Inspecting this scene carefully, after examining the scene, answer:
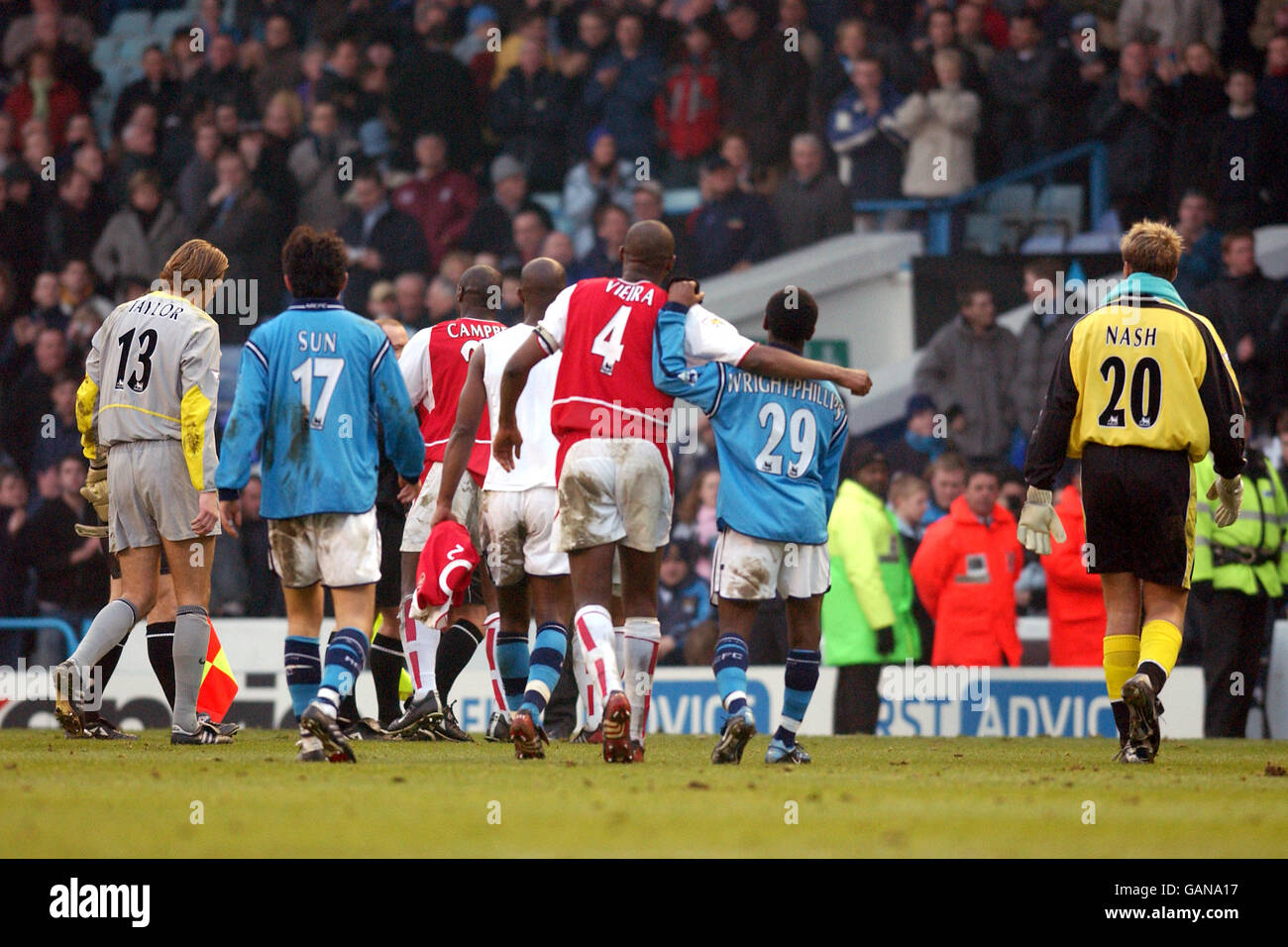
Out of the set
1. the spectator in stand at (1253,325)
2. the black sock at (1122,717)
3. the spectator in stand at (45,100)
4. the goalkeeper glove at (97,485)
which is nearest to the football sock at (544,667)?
the black sock at (1122,717)

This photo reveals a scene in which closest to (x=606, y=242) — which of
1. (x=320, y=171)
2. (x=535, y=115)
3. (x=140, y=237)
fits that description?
(x=535, y=115)

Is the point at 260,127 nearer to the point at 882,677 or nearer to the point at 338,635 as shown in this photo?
the point at 882,677

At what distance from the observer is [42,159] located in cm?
2073

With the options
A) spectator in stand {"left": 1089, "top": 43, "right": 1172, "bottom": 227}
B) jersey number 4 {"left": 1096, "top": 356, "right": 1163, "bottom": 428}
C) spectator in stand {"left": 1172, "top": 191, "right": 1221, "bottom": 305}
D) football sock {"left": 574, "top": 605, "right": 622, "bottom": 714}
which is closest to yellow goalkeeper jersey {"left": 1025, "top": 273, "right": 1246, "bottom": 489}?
jersey number 4 {"left": 1096, "top": 356, "right": 1163, "bottom": 428}

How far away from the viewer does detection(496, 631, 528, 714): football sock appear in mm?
9805

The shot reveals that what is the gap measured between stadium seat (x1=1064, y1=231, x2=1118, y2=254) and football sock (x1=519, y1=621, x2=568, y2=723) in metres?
10.1

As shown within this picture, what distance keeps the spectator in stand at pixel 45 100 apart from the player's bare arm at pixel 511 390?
14.7 m

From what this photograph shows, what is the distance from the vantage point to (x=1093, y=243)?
58.6 feet

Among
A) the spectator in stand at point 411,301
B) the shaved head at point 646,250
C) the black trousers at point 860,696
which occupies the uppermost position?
the spectator in stand at point 411,301

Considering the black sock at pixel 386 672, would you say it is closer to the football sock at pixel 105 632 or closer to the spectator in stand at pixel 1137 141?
the football sock at pixel 105 632

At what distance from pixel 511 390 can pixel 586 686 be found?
2.57m

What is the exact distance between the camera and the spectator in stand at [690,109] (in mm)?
19328

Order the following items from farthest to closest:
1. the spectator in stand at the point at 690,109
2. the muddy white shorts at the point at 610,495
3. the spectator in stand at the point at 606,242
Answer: the spectator in stand at the point at 690,109 → the spectator in stand at the point at 606,242 → the muddy white shorts at the point at 610,495
